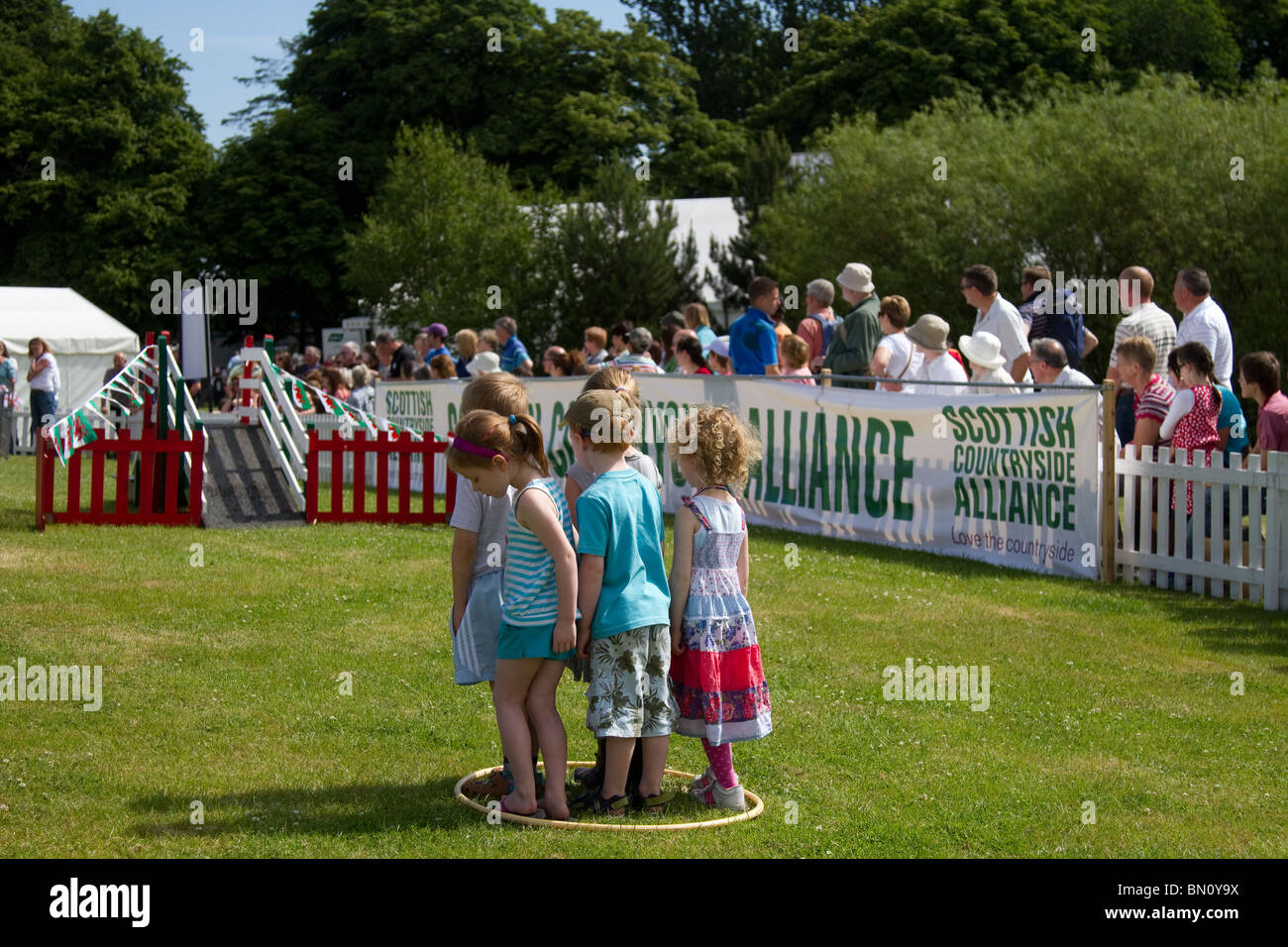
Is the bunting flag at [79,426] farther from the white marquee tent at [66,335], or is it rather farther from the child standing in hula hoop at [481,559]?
the white marquee tent at [66,335]

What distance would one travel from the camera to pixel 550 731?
5.82m

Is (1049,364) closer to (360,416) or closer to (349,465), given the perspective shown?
(360,416)

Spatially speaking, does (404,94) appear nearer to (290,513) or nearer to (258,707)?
(290,513)

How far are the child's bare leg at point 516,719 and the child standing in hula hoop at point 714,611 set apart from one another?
0.61 meters

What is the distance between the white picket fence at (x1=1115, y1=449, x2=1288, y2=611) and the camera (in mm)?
10477

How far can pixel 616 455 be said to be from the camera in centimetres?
581

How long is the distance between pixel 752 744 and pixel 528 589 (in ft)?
6.03

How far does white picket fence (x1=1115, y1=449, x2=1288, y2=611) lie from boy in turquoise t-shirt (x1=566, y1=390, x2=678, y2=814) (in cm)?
615

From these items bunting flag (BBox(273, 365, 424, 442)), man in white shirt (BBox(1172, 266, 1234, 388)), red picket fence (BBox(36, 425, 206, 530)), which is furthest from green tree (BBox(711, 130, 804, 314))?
man in white shirt (BBox(1172, 266, 1234, 388))

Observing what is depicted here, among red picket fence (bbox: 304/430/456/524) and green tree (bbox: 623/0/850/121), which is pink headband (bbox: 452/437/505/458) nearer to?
red picket fence (bbox: 304/430/456/524)

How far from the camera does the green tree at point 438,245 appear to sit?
4434 cm

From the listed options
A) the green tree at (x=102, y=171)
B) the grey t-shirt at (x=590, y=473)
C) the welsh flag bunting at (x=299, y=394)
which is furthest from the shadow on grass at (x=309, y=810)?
the green tree at (x=102, y=171)

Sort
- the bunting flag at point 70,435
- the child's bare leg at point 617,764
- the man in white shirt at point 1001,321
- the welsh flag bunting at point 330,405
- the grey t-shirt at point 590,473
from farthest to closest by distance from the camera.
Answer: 1. the welsh flag bunting at point 330,405
2. the bunting flag at point 70,435
3. the man in white shirt at point 1001,321
4. the grey t-shirt at point 590,473
5. the child's bare leg at point 617,764
